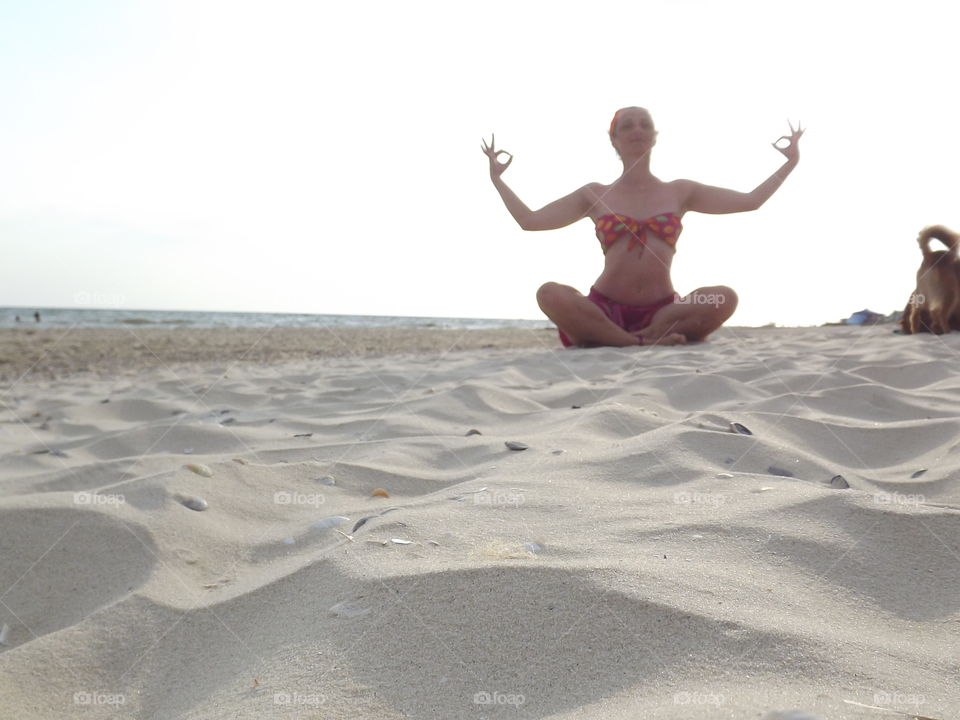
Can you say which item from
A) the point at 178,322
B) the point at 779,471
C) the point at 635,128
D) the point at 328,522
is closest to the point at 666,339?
the point at 635,128

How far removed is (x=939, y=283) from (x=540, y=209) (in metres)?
2.66

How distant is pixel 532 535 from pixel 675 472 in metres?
0.50

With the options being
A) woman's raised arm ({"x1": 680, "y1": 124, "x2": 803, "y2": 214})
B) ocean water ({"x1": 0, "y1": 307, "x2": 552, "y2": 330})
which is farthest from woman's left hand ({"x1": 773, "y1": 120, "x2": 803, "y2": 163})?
ocean water ({"x1": 0, "y1": 307, "x2": 552, "y2": 330})

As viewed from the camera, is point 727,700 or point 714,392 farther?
point 714,392

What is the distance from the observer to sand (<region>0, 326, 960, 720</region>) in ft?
3.01

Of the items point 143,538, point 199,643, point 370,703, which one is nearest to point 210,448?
point 143,538

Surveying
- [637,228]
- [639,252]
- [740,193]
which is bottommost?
[639,252]

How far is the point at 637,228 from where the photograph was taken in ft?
17.1

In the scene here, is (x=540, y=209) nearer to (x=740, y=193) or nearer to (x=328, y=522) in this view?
(x=740, y=193)

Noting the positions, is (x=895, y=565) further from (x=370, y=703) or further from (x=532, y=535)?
(x=370, y=703)

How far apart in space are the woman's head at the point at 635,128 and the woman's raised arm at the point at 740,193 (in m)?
0.42

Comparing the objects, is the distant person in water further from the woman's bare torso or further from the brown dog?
the brown dog

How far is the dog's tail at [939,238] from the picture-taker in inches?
189

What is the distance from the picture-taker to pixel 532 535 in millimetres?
1373
